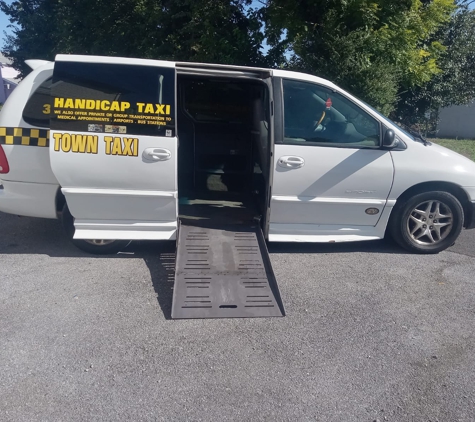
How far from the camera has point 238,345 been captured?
3783 millimetres

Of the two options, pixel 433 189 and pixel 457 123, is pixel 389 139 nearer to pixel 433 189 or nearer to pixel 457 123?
pixel 433 189

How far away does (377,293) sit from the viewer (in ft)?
15.6

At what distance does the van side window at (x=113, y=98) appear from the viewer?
4824 mm

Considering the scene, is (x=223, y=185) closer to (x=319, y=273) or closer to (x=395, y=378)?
(x=319, y=273)

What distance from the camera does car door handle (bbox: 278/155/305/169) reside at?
512 centimetres

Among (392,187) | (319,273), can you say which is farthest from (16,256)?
(392,187)

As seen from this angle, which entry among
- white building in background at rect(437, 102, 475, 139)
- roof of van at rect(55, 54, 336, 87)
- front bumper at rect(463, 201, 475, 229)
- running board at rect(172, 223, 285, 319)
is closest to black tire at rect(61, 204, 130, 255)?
running board at rect(172, 223, 285, 319)

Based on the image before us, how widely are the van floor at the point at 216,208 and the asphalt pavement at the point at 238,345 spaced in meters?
0.56

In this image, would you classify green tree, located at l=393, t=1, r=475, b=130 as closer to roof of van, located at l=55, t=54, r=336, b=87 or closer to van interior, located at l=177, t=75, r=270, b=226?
van interior, located at l=177, t=75, r=270, b=226

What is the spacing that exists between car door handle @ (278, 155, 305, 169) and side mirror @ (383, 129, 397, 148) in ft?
3.04

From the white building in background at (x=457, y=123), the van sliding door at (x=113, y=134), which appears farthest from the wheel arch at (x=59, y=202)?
the white building in background at (x=457, y=123)

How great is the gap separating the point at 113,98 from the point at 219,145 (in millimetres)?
1879

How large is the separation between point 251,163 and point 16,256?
299 centimetres

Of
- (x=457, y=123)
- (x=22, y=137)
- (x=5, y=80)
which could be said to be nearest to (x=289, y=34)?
(x=22, y=137)
